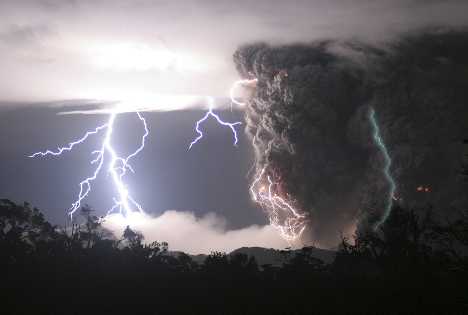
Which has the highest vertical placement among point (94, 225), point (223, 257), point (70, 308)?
point (94, 225)

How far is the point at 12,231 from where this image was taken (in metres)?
57.8

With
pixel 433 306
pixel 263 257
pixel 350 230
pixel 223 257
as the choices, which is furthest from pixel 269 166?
pixel 433 306

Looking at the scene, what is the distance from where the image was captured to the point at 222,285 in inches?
1518

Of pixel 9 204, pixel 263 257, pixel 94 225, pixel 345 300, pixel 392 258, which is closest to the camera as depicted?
pixel 345 300

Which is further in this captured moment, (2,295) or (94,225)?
(94,225)

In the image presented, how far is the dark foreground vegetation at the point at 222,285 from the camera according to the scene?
30781mm

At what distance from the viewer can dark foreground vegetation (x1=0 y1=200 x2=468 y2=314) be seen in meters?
30.8

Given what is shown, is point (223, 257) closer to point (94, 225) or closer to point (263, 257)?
point (94, 225)

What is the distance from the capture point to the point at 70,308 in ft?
102

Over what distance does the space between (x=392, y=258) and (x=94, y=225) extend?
43.2m

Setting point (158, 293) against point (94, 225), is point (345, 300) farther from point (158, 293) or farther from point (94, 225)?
point (94, 225)

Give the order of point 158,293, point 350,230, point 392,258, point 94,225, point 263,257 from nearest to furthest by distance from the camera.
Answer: point 158,293
point 392,258
point 94,225
point 350,230
point 263,257

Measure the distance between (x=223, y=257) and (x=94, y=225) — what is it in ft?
109

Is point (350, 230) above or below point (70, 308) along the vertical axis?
above
